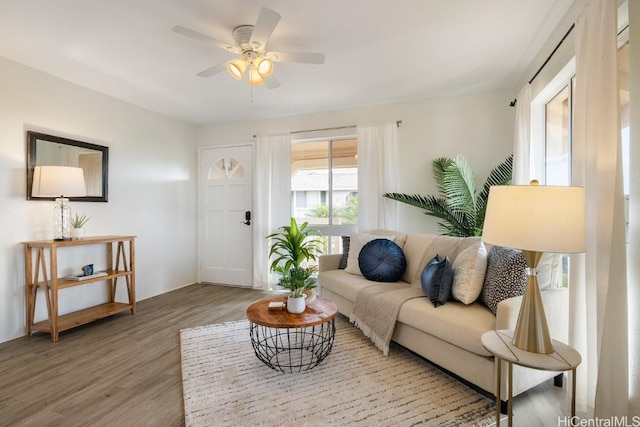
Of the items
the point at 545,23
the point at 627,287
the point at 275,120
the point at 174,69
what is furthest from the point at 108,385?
the point at 545,23

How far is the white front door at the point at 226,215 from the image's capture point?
4.63 m

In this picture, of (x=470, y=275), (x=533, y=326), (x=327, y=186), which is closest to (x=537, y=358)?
(x=533, y=326)

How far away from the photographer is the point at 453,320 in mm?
1941

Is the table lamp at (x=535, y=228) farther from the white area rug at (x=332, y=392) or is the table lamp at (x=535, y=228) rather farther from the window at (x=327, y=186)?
the window at (x=327, y=186)

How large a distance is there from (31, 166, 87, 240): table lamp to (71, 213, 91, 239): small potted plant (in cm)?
5

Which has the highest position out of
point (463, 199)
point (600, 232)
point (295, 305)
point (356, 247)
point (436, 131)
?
point (436, 131)

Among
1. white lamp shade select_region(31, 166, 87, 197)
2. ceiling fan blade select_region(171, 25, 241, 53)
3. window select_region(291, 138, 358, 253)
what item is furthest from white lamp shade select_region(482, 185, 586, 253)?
white lamp shade select_region(31, 166, 87, 197)

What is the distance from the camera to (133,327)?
9.93 ft

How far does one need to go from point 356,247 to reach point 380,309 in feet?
3.15

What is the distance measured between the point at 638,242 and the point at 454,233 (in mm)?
2132

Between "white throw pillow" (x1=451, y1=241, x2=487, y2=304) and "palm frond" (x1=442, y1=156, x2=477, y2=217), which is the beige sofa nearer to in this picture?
"white throw pillow" (x1=451, y1=241, x2=487, y2=304)

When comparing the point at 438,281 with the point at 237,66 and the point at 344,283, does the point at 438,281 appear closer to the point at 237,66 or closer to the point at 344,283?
the point at 344,283

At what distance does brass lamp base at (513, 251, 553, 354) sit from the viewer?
1.34 m

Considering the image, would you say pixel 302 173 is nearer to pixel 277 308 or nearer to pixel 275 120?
pixel 275 120
